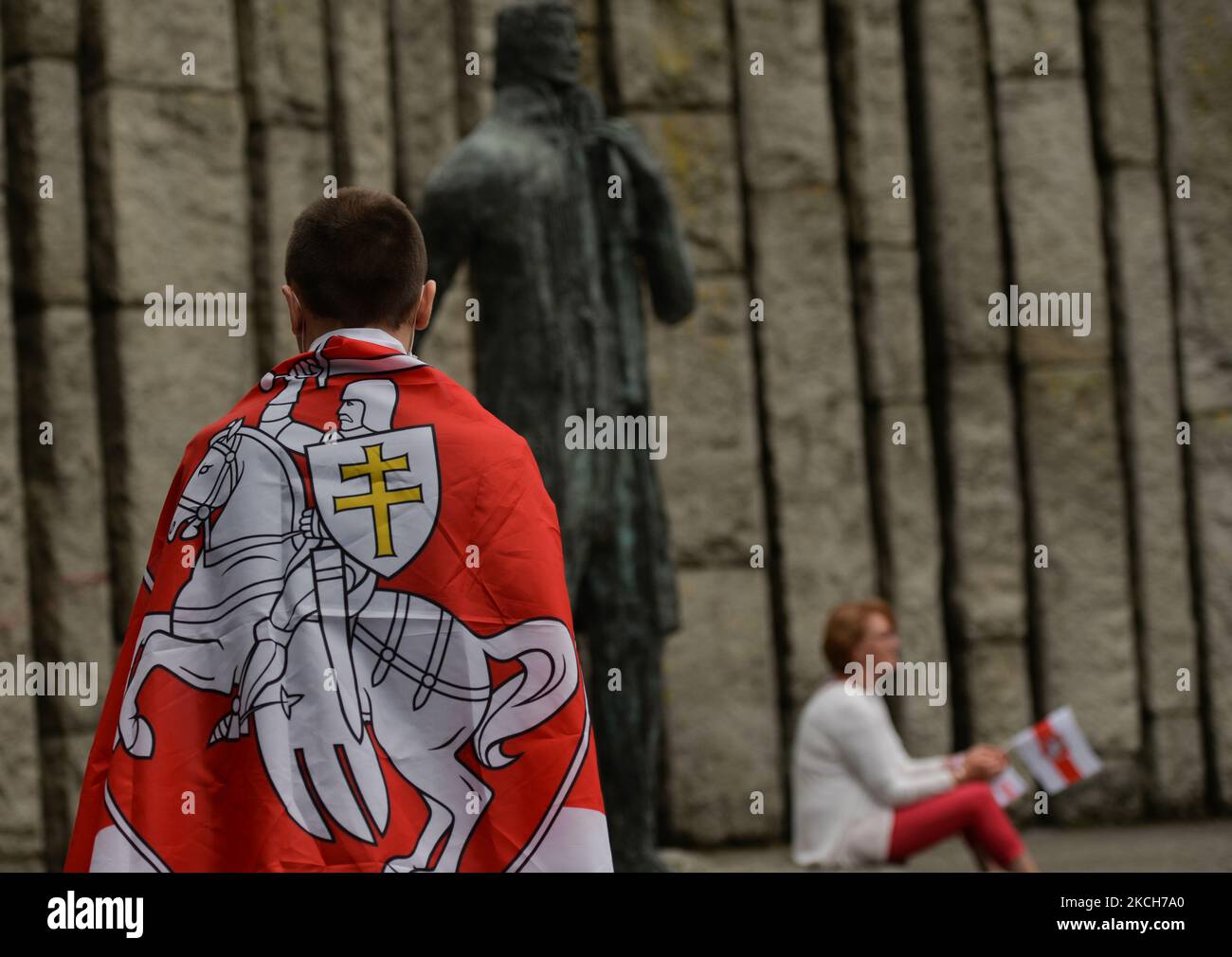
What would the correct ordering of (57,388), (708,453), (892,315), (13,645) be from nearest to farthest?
1. (13,645)
2. (57,388)
3. (708,453)
4. (892,315)

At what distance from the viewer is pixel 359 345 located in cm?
239

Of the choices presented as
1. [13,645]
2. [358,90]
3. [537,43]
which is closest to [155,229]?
[358,90]

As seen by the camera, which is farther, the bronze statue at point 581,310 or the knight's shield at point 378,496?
the bronze statue at point 581,310

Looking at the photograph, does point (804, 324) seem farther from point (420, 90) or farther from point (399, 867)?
point (399, 867)

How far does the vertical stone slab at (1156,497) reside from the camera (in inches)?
280

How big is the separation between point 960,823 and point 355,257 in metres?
3.24

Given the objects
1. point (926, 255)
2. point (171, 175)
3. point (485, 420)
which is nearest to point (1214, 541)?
point (926, 255)

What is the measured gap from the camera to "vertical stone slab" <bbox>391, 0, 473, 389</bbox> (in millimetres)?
6625

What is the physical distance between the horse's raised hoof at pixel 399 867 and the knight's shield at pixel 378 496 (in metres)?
0.35

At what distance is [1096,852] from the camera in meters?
6.35

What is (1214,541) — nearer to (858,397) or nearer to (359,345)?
(858,397)

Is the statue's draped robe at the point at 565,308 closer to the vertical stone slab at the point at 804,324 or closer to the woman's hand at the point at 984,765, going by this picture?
the woman's hand at the point at 984,765

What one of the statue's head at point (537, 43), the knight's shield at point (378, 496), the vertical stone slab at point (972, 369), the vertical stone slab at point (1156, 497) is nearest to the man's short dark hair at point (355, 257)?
the knight's shield at point (378, 496)

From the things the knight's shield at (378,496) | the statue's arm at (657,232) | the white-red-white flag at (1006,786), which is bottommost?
the white-red-white flag at (1006,786)
